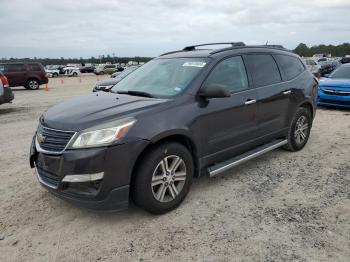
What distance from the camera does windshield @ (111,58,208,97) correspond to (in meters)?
4.26

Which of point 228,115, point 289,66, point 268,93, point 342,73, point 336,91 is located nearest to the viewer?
point 228,115

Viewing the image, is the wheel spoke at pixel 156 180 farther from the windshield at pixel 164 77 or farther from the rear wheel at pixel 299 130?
the rear wheel at pixel 299 130

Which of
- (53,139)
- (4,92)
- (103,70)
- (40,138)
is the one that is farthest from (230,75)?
(103,70)

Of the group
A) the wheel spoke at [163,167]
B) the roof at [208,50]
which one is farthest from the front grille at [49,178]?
the roof at [208,50]

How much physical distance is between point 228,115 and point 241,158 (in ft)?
2.20

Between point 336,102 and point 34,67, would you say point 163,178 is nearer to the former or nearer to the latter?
point 336,102

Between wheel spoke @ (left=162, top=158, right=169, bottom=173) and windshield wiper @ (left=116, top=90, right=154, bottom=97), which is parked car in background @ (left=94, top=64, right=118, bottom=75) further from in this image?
wheel spoke @ (left=162, top=158, right=169, bottom=173)

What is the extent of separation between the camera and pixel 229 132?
4.50 m

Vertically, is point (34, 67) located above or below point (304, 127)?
above

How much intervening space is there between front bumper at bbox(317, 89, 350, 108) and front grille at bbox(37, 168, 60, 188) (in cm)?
893

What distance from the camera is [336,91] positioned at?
33.2ft

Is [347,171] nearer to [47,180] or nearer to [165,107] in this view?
[165,107]

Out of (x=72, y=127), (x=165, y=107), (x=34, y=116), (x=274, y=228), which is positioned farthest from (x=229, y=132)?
(x=34, y=116)

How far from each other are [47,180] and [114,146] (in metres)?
0.90
